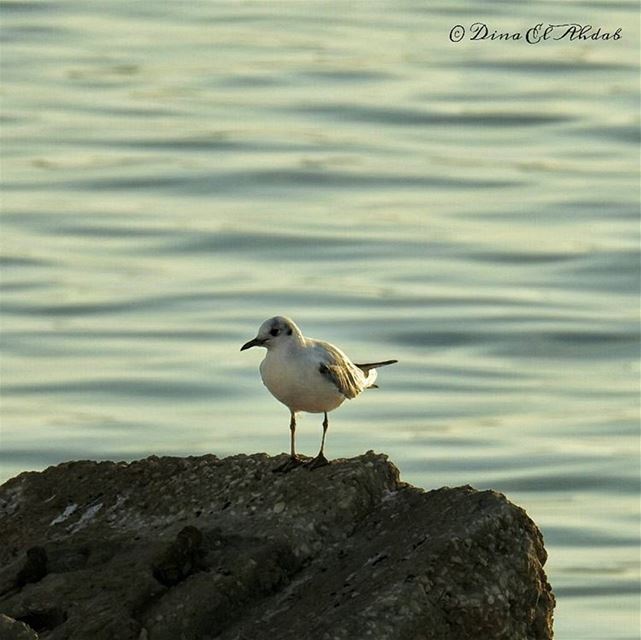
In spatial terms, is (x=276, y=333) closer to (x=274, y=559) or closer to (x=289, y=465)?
(x=289, y=465)

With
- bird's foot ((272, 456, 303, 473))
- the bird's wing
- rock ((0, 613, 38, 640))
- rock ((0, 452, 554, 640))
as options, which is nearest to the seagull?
the bird's wing

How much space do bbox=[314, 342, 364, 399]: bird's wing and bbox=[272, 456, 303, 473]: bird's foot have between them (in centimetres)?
95

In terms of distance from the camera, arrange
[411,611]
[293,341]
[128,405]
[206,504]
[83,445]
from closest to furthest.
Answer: [411,611] < [206,504] < [293,341] < [83,445] < [128,405]

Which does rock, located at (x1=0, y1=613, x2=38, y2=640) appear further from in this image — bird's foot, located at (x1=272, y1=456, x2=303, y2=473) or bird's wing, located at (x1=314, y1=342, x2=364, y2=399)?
bird's wing, located at (x1=314, y1=342, x2=364, y2=399)

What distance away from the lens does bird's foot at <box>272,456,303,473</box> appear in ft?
38.4

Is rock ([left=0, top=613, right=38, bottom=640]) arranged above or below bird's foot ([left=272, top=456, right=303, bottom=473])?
below

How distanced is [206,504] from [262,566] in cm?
75

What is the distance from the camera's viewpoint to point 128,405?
26891mm

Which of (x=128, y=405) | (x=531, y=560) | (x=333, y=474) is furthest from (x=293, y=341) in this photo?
(x=128, y=405)

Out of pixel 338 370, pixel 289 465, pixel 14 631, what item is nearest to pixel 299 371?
pixel 338 370

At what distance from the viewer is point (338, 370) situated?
12883mm

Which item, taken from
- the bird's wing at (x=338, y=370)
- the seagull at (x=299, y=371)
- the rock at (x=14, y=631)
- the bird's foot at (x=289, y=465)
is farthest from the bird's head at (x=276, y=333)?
the rock at (x=14, y=631)

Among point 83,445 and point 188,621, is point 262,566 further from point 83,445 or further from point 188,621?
point 83,445

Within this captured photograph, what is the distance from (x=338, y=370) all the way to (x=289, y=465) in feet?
3.95
